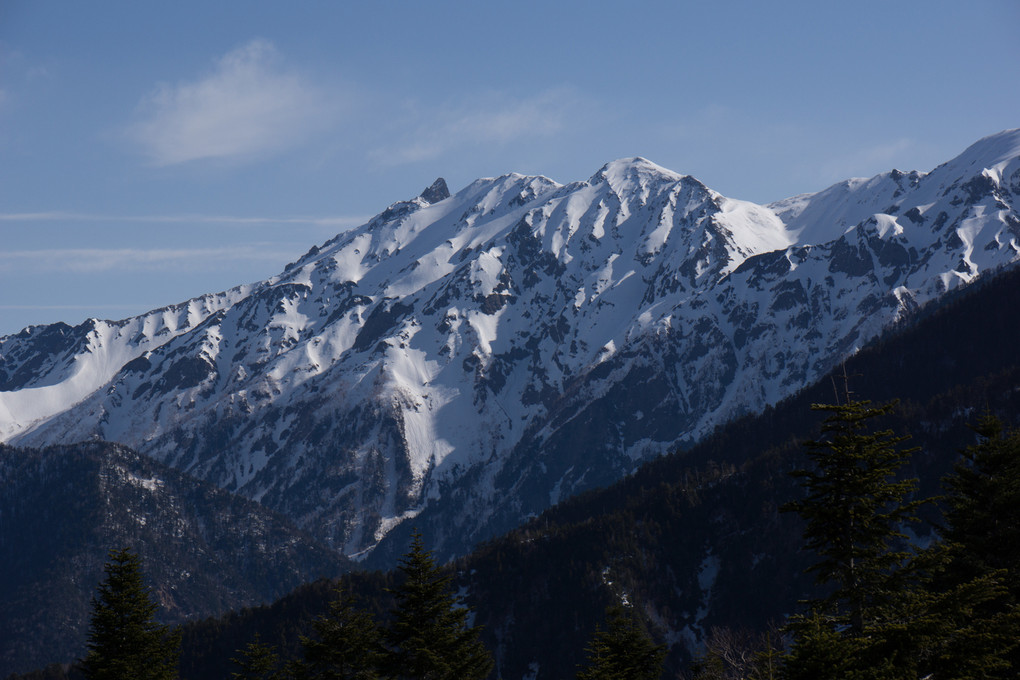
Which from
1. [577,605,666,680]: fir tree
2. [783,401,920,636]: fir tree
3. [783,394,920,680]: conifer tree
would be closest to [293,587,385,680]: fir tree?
[577,605,666,680]: fir tree

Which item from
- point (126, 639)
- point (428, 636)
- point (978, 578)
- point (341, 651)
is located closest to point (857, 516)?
point (978, 578)

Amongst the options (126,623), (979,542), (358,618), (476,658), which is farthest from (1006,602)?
(126,623)

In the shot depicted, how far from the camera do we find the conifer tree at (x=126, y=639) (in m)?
55.8

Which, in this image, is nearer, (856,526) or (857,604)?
(857,604)

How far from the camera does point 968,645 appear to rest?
3195 centimetres

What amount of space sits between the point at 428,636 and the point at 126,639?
18.5m

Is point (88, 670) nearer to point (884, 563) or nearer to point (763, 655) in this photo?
point (763, 655)

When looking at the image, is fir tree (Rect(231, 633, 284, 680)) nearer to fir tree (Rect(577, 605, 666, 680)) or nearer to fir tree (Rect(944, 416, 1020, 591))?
fir tree (Rect(577, 605, 666, 680))

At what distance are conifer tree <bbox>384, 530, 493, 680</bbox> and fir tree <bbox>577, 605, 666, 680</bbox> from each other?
697cm

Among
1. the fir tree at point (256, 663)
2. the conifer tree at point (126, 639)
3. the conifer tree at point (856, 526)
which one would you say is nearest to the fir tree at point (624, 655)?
the conifer tree at point (856, 526)

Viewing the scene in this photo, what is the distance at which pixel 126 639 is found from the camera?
57250mm

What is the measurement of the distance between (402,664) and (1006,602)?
2983 centimetres

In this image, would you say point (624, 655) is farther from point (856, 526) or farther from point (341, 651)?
point (856, 526)

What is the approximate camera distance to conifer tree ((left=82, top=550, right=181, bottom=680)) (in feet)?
183
